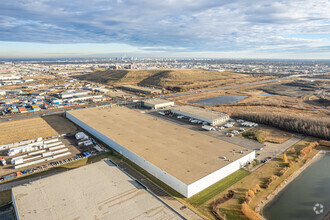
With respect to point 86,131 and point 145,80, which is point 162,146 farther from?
point 145,80

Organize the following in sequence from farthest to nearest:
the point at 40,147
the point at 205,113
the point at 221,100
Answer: the point at 221,100
the point at 205,113
the point at 40,147

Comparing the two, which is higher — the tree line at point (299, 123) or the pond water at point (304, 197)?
the tree line at point (299, 123)

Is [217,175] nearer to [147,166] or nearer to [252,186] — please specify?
[252,186]

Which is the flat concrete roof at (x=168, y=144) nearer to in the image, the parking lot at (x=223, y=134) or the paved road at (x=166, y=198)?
the paved road at (x=166, y=198)

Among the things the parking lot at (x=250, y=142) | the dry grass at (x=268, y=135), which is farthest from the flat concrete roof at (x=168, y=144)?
the dry grass at (x=268, y=135)

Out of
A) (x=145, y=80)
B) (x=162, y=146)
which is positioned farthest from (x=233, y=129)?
(x=145, y=80)

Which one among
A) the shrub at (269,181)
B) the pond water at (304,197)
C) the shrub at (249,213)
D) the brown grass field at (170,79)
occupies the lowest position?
the pond water at (304,197)

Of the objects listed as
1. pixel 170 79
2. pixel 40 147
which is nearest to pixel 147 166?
pixel 40 147
